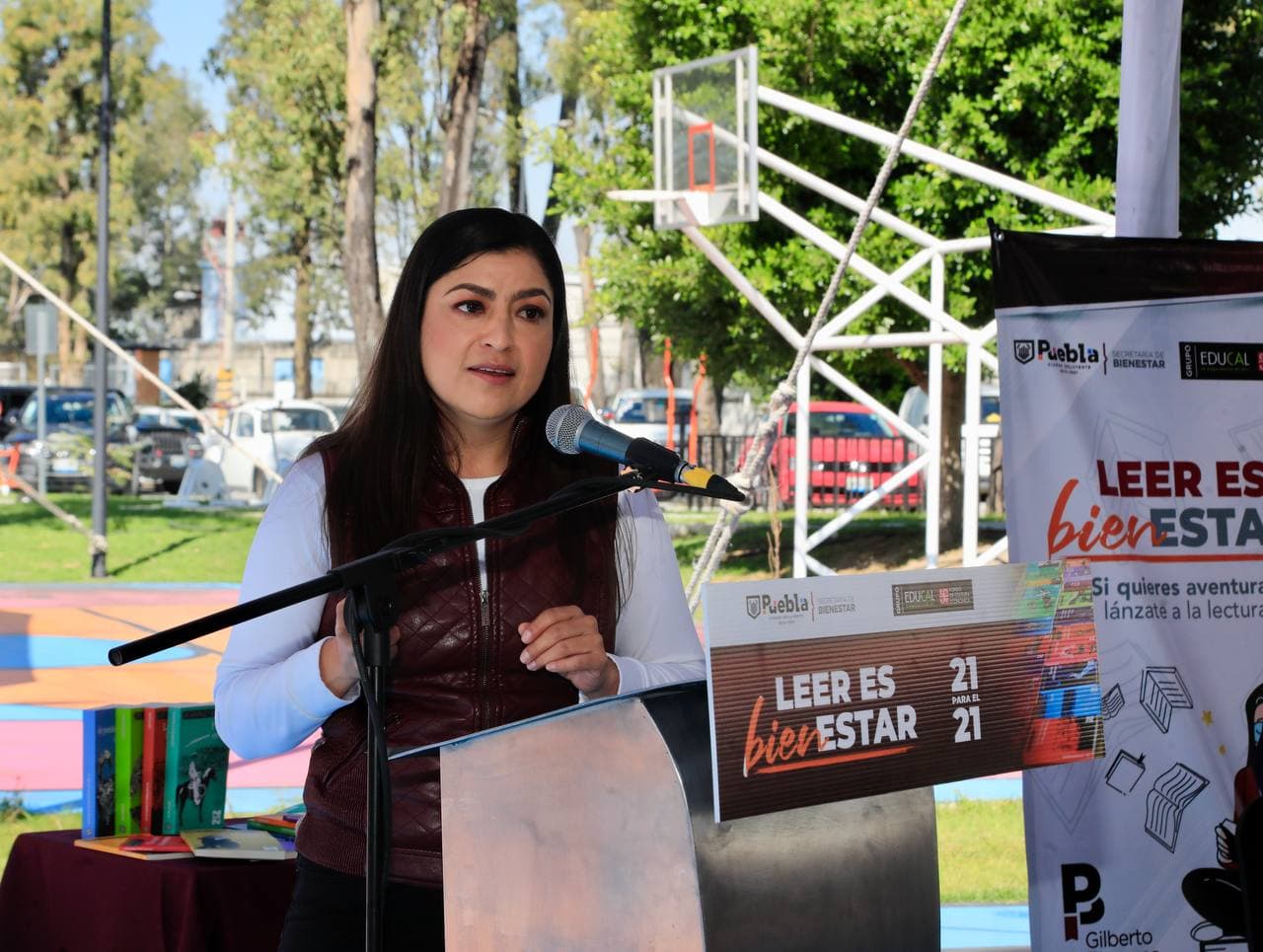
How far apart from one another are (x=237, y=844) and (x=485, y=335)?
1.65 meters

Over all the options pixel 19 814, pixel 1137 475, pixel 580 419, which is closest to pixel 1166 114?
pixel 1137 475

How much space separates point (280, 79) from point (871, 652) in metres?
28.2

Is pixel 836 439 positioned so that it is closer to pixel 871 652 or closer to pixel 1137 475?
pixel 1137 475

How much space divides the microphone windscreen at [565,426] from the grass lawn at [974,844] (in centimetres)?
361

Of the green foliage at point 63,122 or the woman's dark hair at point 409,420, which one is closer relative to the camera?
the woman's dark hair at point 409,420

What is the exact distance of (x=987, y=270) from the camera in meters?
14.9

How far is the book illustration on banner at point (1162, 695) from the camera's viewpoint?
12.2 feet

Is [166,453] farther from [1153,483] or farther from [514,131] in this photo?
[1153,483]

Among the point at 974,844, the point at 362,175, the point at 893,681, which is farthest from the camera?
the point at 362,175

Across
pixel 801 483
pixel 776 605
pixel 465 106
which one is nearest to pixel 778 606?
pixel 776 605

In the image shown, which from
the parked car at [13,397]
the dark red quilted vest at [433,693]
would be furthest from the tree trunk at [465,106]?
the dark red quilted vest at [433,693]

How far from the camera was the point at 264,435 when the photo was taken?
2678 cm

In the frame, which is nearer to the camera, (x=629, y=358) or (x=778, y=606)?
(x=778, y=606)

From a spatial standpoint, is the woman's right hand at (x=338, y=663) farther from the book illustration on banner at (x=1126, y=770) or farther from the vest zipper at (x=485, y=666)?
the book illustration on banner at (x=1126, y=770)
